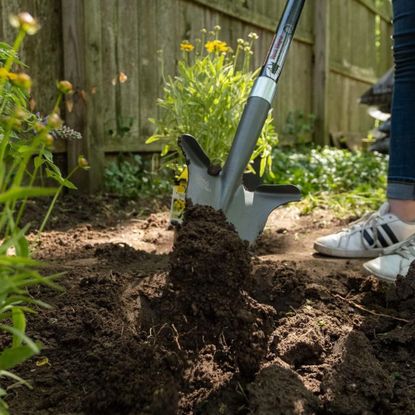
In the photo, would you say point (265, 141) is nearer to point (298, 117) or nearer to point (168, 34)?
point (168, 34)

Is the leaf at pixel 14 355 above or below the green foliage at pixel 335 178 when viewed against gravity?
below

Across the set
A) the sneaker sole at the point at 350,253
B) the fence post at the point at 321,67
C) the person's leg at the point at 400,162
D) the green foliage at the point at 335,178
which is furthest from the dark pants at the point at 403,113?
the fence post at the point at 321,67

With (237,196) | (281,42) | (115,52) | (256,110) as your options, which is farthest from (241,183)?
(115,52)

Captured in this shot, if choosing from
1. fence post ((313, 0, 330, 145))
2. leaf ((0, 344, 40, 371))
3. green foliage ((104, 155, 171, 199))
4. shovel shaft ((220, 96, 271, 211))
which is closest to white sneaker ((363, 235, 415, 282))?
shovel shaft ((220, 96, 271, 211))

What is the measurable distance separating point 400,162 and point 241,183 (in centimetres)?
63

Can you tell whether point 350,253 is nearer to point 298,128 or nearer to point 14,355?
point 14,355

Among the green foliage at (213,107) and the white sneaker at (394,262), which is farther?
the green foliage at (213,107)

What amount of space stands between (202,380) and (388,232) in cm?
134

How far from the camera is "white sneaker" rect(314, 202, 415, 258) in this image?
2207mm

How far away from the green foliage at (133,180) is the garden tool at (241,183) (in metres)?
1.55

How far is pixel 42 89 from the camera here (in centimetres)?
299

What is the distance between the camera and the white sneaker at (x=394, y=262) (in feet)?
5.92

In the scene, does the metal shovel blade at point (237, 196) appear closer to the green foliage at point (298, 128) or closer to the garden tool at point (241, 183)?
the garden tool at point (241, 183)

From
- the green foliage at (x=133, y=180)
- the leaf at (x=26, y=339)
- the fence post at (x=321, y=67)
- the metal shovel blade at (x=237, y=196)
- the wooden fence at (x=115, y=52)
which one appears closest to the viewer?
the leaf at (x=26, y=339)
